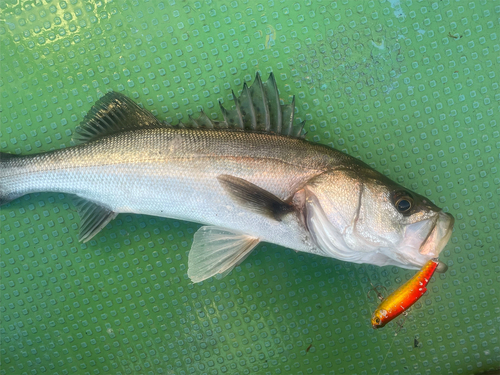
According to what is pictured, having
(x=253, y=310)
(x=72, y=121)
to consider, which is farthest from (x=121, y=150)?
(x=253, y=310)

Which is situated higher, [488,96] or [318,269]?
[488,96]

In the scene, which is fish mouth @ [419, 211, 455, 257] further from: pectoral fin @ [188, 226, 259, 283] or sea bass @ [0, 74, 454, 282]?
pectoral fin @ [188, 226, 259, 283]

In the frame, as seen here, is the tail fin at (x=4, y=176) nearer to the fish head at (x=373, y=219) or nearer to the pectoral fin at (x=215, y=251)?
the pectoral fin at (x=215, y=251)

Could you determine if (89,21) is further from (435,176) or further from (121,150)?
(435,176)

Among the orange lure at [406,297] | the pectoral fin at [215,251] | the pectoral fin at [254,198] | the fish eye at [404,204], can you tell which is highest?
the pectoral fin at [254,198]

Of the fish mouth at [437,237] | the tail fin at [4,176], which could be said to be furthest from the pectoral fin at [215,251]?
the tail fin at [4,176]

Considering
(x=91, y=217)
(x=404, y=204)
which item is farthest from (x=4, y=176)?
(x=404, y=204)
